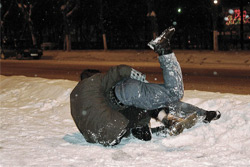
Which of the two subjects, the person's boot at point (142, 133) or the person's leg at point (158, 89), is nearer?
the person's leg at point (158, 89)

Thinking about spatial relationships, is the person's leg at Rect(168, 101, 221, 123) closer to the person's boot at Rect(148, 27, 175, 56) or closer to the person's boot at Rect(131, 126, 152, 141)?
the person's boot at Rect(131, 126, 152, 141)

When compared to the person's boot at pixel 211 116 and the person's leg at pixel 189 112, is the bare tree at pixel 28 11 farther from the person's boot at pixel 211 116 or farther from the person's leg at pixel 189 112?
the person's boot at pixel 211 116

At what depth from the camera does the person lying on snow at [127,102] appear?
14.3 ft

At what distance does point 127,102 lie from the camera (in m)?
4.43

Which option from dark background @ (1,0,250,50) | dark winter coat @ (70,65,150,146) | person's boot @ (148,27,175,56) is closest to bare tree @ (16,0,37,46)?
dark background @ (1,0,250,50)

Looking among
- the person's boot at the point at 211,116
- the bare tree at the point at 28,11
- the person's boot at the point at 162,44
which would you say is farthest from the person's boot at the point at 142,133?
the bare tree at the point at 28,11

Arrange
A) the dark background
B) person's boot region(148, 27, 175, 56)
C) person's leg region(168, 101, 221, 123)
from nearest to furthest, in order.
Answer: person's boot region(148, 27, 175, 56) → person's leg region(168, 101, 221, 123) → the dark background

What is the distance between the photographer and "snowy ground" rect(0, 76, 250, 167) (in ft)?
12.6

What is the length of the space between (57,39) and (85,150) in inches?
1668

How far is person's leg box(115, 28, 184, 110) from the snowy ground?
0.51 meters

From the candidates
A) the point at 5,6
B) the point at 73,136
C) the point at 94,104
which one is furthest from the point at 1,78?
the point at 5,6

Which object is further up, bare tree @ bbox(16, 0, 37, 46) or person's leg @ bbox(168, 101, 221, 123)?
bare tree @ bbox(16, 0, 37, 46)

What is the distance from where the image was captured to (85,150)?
4.29 metres

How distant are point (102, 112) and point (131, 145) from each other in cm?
55
